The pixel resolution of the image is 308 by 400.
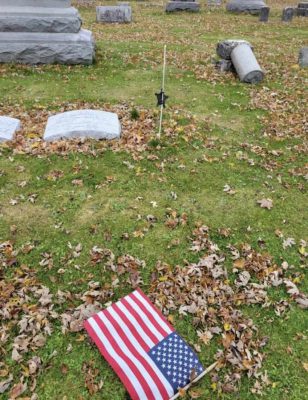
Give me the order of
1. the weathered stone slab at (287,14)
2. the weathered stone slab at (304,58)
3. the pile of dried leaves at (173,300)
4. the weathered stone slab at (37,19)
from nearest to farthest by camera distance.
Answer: the pile of dried leaves at (173,300), the weathered stone slab at (37,19), the weathered stone slab at (304,58), the weathered stone slab at (287,14)

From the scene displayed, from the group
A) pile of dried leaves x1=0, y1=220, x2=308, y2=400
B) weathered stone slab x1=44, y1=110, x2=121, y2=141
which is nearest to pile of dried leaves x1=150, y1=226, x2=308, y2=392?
pile of dried leaves x1=0, y1=220, x2=308, y2=400

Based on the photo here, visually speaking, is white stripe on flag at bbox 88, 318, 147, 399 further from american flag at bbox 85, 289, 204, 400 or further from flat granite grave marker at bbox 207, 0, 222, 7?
flat granite grave marker at bbox 207, 0, 222, 7

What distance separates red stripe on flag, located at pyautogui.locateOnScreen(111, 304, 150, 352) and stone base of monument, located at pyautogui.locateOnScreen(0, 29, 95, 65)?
10.9 meters

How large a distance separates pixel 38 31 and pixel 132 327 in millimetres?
11835

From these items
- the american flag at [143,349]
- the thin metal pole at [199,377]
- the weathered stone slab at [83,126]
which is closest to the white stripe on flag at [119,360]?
the american flag at [143,349]

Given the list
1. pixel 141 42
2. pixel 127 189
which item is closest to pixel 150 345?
pixel 127 189

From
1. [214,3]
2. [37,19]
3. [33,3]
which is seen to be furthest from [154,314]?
[214,3]

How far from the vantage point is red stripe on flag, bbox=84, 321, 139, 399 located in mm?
4438

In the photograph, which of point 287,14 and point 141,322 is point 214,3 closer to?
point 287,14

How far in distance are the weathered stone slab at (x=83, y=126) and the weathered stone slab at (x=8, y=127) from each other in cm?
82

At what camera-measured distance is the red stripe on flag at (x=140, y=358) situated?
4434 millimetres

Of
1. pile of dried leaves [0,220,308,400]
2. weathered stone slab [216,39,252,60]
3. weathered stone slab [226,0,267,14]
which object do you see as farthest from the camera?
weathered stone slab [226,0,267,14]

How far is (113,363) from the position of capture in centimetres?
473

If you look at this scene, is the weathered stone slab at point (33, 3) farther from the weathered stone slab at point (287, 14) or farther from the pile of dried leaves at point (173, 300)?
the weathered stone slab at point (287, 14)
